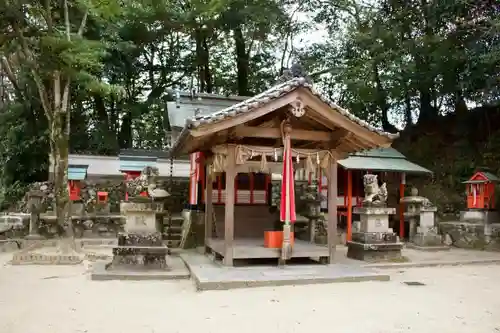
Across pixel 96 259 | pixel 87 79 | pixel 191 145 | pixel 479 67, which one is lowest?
pixel 96 259

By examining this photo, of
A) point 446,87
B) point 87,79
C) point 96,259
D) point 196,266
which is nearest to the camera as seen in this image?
point 196,266

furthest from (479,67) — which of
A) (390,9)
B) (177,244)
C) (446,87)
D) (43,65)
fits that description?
(43,65)

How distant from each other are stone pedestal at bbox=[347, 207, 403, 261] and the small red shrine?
521 cm

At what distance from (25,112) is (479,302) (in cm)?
2070

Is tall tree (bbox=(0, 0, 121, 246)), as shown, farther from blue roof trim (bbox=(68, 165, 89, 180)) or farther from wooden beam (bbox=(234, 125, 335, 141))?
wooden beam (bbox=(234, 125, 335, 141))

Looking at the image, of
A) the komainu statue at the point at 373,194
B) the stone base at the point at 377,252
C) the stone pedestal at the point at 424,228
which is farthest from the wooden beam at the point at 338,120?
the stone pedestal at the point at 424,228

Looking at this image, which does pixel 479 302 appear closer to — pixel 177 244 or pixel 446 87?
pixel 177 244

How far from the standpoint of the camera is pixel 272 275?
827 centimetres

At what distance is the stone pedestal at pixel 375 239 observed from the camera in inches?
420

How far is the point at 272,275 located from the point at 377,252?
12.2 feet

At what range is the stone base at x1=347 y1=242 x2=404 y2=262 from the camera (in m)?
10.6

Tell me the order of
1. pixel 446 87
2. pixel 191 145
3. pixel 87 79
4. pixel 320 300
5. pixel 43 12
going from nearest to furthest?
pixel 320 300 → pixel 191 145 → pixel 43 12 → pixel 87 79 → pixel 446 87

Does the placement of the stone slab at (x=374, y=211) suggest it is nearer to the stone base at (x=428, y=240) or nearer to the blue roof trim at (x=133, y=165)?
the stone base at (x=428, y=240)

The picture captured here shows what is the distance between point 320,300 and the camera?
Answer: 22.4 ft
